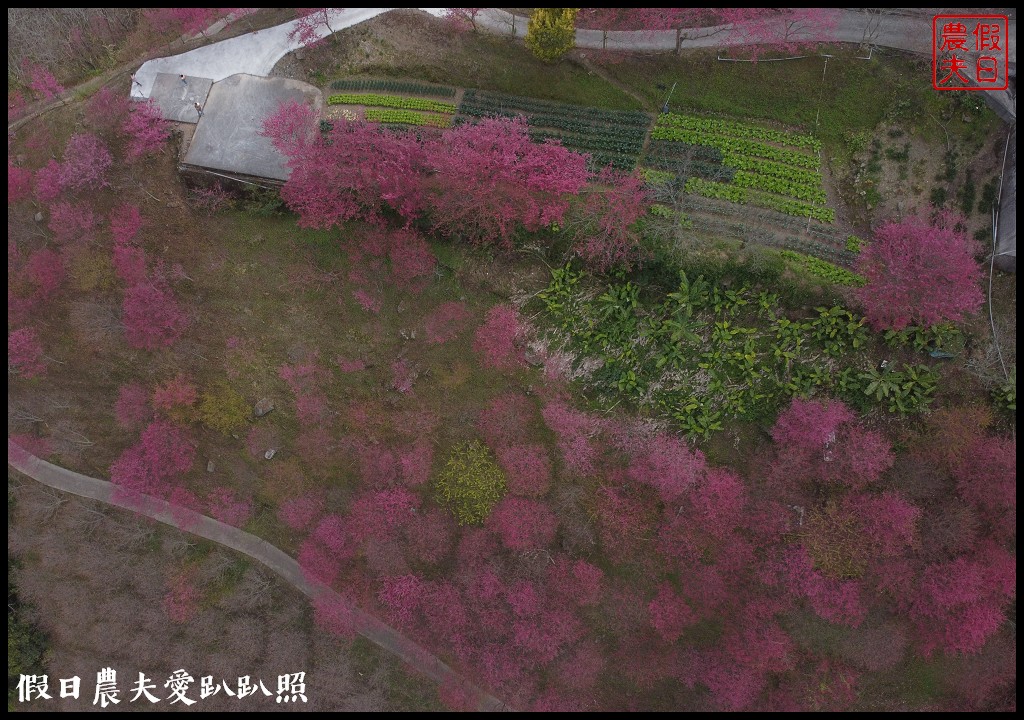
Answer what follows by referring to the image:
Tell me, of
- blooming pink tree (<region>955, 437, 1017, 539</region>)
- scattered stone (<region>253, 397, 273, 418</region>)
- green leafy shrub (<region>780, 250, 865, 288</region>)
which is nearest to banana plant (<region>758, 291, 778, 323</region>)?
green leafy shrub (<region>780, 250, 865, 288</region>)

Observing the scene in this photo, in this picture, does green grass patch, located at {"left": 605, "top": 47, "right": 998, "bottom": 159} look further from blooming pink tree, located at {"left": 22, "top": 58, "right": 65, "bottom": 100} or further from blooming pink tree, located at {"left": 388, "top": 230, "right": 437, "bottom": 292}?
blooming pink tree, located at {"left": 22, "top": 58, "right": 65, "bottom": 100}

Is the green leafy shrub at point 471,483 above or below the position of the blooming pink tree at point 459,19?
below

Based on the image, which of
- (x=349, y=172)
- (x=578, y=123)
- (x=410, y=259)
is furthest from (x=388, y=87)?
(x=578, y=123)

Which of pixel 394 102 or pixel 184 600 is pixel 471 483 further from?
pixel 394 102

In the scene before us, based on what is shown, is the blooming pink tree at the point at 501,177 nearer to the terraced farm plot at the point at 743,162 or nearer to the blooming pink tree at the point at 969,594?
the terraced farm plot at the point at 743,162

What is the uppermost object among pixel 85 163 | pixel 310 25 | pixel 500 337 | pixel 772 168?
pixel 310 25

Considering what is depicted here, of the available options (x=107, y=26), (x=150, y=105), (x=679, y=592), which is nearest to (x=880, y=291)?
(x=679, y=592)

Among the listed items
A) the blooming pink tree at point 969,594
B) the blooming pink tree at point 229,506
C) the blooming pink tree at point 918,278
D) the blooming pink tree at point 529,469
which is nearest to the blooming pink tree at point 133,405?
the blooming pink tree at point 229,506
